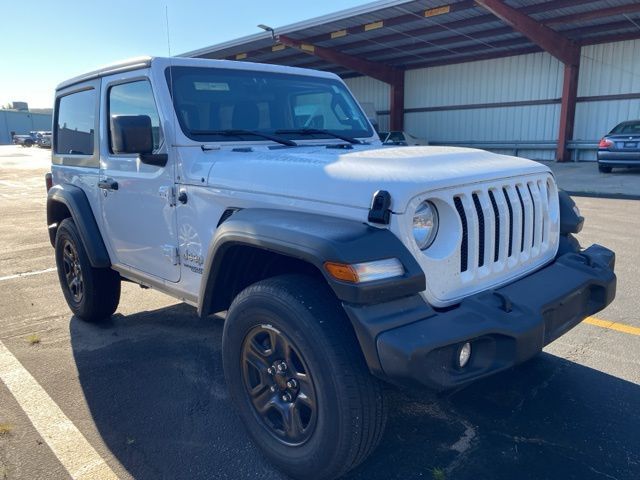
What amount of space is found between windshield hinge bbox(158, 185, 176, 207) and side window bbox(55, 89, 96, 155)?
3.95ft

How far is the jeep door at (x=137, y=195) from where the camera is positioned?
130 inches

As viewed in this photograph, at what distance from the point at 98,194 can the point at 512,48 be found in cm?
2028

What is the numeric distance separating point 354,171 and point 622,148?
15.1 metres

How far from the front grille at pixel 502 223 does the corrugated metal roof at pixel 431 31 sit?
1469 cm

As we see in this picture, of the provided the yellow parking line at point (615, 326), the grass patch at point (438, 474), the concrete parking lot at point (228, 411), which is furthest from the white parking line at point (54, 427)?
the yellow parking line at point (615, 326)

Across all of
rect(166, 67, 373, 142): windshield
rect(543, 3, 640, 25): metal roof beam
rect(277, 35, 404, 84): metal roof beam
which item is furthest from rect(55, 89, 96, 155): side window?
rect(277, 35, 404, 84): metal roof beam

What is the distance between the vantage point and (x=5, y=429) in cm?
296

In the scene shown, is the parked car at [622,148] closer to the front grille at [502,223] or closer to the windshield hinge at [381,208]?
the front grille at [502,223]

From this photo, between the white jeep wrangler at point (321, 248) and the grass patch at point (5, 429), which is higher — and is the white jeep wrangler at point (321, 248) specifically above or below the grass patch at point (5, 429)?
above

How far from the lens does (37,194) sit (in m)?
15.7

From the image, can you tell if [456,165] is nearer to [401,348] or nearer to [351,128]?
[401,348]

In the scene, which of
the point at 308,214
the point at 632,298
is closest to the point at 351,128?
the point at 308,214

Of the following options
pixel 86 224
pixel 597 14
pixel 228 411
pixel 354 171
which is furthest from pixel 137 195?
pixel 597 14

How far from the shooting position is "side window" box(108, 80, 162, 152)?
329 cm
